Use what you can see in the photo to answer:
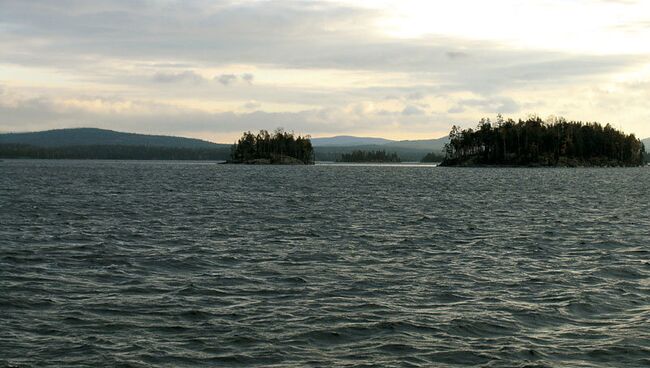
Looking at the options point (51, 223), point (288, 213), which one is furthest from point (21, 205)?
point (288, 213)

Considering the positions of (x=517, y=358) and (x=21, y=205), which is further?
(x=21, y=205)

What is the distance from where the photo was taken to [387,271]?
93.8 feet

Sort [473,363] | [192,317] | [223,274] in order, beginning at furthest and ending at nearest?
[223,274] → [192,317] → [473,363]

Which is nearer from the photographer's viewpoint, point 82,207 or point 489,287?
point 489,287

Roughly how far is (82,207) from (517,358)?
53805 millimetres

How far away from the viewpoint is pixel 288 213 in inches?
2320

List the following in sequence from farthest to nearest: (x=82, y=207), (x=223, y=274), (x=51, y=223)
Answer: (x=82, y=207) → (x=51, y=223) → (x=223, y=274)

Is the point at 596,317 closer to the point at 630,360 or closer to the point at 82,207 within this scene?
the point at 630,360

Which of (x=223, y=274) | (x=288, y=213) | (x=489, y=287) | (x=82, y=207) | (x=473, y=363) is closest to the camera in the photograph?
(x=473, y=363)

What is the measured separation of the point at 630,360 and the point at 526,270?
1196 cm

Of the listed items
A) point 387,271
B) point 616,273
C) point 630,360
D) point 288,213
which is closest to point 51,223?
point 288,213

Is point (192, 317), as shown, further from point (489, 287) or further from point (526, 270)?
point (526, 270)

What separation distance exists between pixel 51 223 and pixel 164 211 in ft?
42.4

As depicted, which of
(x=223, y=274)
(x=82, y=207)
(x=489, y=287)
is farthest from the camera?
(x=82, y=207)
